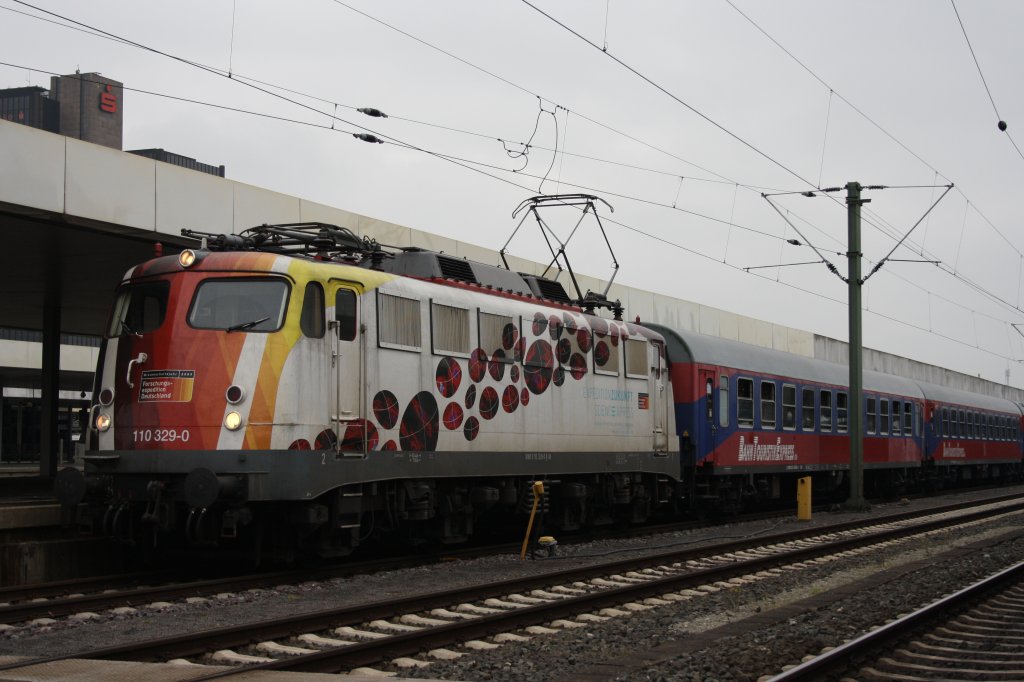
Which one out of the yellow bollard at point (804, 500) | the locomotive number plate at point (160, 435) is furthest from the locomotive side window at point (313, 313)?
the yellow bollard at point (804, 500)

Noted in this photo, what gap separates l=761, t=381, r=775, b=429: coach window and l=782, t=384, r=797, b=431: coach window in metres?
0.62

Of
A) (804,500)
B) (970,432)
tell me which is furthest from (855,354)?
(970,432)

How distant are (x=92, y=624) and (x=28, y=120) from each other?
155 m

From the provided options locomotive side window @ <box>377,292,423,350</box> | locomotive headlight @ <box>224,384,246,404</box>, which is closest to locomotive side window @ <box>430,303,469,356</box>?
locomotive side window @ <box>377,292,423,350</box>

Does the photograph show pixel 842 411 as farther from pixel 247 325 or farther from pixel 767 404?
pixel 247 325

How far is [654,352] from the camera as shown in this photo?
20.1m

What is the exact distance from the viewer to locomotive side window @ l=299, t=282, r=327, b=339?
12531 mm

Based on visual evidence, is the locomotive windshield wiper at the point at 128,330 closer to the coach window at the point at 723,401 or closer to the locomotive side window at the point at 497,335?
the locomotive side window at the point at 497,335

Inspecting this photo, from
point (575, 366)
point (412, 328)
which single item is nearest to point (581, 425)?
point (575, 366)

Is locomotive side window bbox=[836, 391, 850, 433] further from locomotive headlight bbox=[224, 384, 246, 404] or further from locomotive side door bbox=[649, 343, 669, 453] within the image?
locomotive headlight bbox=[224, 384, 246, 404]

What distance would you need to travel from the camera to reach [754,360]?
80.1ft

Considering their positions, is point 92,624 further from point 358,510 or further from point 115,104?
point 115,104

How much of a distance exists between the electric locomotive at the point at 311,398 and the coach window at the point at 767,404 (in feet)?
29.5

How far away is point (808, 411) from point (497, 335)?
525 inches
